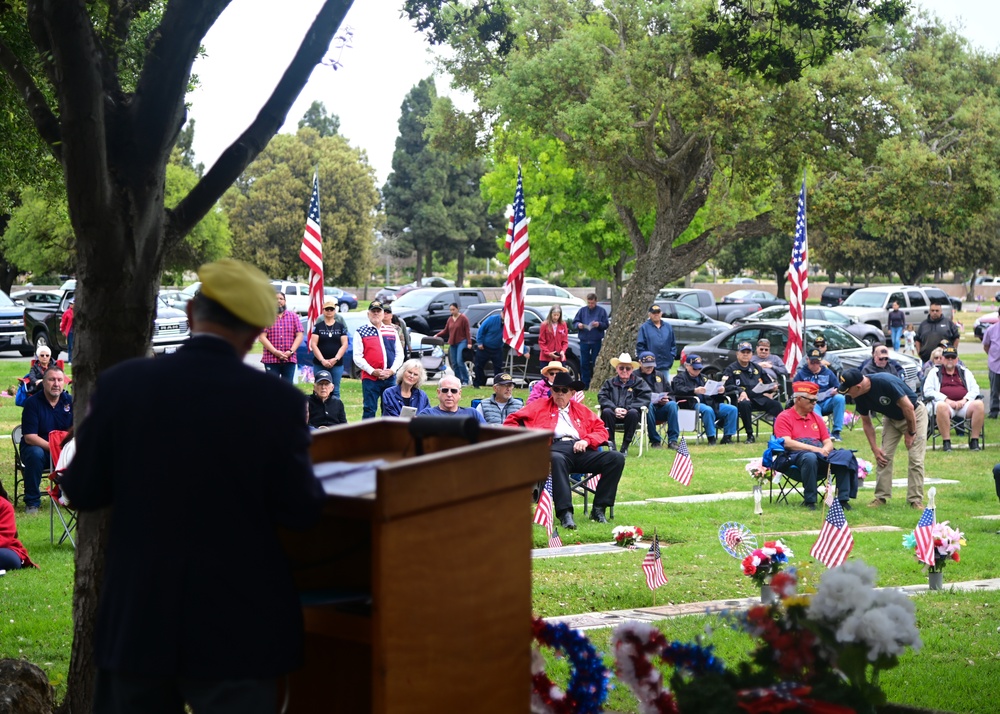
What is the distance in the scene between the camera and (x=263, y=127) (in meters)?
5.10

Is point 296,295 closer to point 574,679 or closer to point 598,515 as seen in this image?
point 598,515

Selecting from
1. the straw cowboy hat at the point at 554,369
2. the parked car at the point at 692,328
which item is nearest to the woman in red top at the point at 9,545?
the straw cowboy hat at the point at 554,369

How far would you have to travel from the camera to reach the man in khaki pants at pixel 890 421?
12.6m

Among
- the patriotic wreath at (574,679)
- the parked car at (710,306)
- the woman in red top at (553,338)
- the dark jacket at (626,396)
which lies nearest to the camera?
the patriotic wreath at (574,679)

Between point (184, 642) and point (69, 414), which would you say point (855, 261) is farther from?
point (184, 642)

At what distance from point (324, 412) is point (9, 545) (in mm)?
4839

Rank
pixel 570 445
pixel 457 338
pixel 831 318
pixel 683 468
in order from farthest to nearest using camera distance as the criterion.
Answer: pixel 831 318 < pixel 457 338 < pixel 683 468 < pixel 570 445

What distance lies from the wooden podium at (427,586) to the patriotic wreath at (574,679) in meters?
0.72

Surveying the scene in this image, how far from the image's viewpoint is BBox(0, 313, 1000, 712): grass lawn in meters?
6.44

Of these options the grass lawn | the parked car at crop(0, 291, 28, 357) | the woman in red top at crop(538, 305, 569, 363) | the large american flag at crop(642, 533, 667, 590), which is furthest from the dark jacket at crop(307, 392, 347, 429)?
the parked car at crop(0, 291, 28, 357)

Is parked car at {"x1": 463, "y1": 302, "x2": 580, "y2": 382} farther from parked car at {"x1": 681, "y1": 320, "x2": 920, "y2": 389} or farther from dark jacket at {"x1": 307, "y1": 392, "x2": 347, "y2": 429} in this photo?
dark jacket at {"x1": 307, "y1": 392, "x2": 347, "y2": 429}

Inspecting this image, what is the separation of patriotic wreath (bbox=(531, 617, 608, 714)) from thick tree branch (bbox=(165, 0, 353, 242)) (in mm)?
2224

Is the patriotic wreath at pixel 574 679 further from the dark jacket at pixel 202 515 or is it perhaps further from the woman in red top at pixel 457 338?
the woman in red top at pixel 457 338

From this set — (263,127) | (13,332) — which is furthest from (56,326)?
(263,127)
